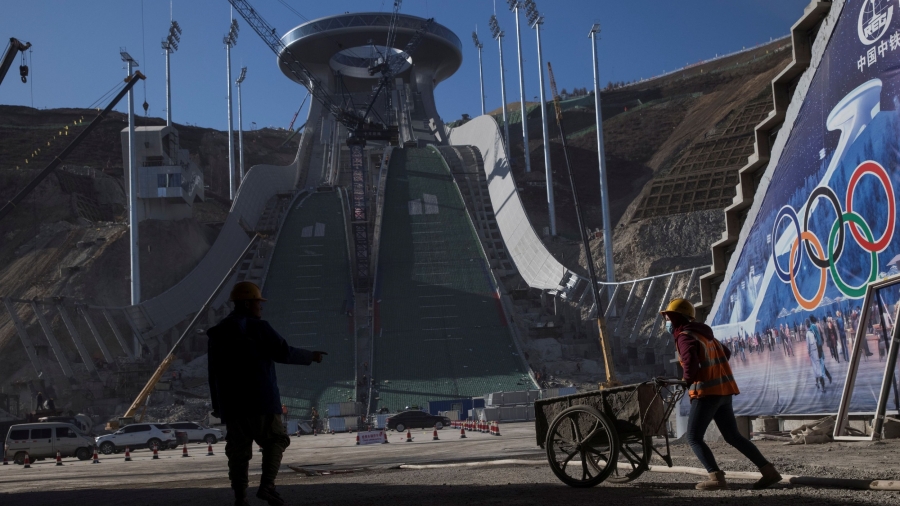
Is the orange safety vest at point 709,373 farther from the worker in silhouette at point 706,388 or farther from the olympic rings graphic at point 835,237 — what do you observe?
the olympic rings graphic at point 835,237

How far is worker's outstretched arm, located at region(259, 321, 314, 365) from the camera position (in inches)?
261

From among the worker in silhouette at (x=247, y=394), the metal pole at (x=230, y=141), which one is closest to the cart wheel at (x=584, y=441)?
the worker in silhouette at (x=247, y=394)

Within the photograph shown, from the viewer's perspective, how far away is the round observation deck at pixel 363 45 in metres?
99.4

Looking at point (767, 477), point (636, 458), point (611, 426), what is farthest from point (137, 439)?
point (767, 477)

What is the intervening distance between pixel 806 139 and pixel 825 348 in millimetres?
2903

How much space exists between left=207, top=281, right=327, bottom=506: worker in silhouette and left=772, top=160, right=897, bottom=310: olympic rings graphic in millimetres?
7238

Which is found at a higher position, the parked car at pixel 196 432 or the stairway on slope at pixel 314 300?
the stairway on slope at pixel 314 300

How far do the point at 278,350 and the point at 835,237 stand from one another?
7.95 m

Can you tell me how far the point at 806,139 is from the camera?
12.7 meters

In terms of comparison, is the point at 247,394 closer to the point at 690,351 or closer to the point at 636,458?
the point at 636,458

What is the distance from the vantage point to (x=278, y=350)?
A: 6.63 m

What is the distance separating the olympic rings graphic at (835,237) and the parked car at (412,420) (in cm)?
2243

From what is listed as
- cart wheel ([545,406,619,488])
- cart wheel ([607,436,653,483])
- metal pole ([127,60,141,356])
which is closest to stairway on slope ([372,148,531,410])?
metal pole ([127,60,141,356])

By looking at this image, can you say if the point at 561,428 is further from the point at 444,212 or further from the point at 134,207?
the point at 444,212
